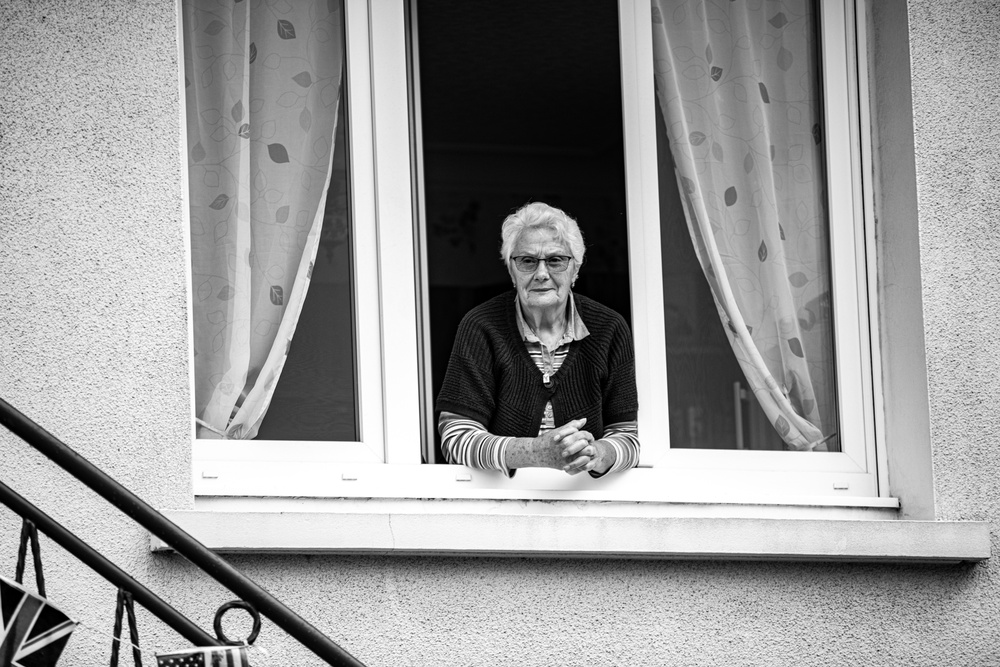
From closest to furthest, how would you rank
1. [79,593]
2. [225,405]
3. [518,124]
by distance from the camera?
1. [79,593]
2. [225,405]
3. [518,124]

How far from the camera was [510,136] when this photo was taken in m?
9.02

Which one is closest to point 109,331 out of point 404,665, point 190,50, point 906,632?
point 190,50

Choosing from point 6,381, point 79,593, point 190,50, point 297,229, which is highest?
point 190,50

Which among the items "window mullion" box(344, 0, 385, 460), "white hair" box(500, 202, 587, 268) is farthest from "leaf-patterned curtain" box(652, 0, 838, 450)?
"window mullion" box(344, 0, 385, 460)

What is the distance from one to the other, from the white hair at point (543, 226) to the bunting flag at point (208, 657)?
2212mm

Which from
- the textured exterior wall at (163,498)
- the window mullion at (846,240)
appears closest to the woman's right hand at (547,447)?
the textured exterior wall at (163,498)

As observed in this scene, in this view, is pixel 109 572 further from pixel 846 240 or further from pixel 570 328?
pixel 846 240

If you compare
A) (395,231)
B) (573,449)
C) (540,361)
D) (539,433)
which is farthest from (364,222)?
(573,449)

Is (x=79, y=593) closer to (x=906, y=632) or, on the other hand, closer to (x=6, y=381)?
(x=6, y=381)

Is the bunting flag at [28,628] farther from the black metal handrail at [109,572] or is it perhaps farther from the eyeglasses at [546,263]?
the eyeglasses at [546,263]

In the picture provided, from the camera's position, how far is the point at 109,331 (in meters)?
4.38

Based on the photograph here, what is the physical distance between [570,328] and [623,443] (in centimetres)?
50

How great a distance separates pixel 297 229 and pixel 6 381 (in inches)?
46.0

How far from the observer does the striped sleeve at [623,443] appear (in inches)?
191
